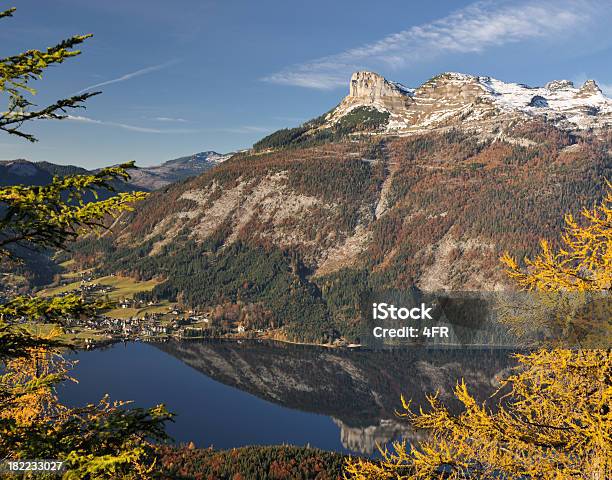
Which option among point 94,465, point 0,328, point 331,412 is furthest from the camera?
point 331,412

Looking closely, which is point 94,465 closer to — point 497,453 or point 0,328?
point 0,328

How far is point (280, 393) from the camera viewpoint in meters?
167

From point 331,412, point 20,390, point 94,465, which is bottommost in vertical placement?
point 331,412

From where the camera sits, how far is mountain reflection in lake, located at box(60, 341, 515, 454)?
135125mm

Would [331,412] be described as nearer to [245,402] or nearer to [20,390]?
[245,402]

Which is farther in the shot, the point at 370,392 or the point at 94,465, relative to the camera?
the point at 370,392

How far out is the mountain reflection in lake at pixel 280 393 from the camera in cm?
13512

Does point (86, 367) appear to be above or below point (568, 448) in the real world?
below

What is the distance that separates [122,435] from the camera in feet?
35.7

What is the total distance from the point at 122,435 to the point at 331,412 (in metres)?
151

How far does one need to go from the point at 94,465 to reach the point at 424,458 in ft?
28.7

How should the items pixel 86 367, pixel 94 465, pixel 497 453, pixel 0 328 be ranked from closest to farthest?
1. pixel 94 465
2. pixel 0 328
3. pixel 497 453
4. pixel 86 367

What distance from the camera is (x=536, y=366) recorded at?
42.8 ft

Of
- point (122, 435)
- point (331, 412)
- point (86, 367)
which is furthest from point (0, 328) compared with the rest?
point (86, 367)
